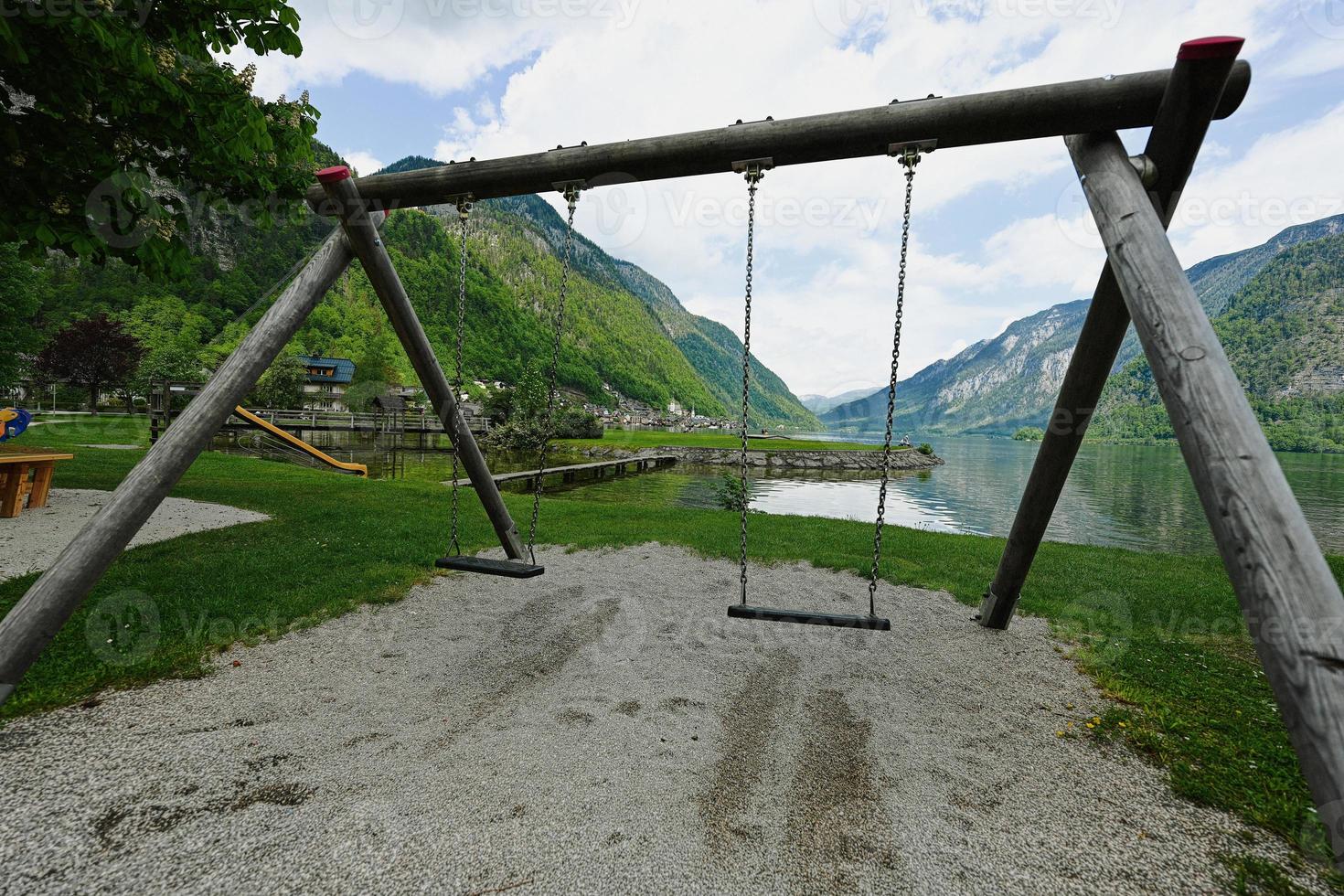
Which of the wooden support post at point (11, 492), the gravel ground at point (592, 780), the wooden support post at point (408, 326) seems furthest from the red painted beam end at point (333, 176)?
the wooden support post at point (11, 492)

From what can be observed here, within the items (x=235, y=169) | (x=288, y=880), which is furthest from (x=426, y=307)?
(x=288, y=880)

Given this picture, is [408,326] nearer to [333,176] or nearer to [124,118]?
[333,176]

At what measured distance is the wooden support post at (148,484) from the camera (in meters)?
3.16

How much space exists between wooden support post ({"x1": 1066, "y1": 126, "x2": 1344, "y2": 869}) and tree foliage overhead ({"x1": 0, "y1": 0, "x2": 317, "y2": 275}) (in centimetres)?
634

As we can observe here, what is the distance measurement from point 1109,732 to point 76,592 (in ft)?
20.5

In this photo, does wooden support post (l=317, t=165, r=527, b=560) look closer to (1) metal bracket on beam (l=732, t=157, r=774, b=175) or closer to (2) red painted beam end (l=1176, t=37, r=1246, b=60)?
(1) metal bracket on beam (l=732, t=157, r=774, b=175)

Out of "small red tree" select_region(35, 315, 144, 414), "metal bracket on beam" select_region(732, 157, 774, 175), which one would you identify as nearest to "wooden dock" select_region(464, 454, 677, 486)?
"metal bracket on beam" select_region(732, 157, 774, 175)

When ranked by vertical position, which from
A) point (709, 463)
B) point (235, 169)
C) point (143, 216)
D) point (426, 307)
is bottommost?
point (709, 463)

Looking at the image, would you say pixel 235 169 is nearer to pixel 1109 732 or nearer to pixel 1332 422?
pixel 1109 732

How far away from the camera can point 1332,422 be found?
385ft

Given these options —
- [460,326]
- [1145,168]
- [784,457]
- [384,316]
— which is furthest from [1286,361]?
[460,326]

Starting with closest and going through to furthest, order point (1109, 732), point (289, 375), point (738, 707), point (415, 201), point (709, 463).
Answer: point (1109, 732) → point (738, 707) → point (415, 201) → point (709, 463) → point (289, 375)

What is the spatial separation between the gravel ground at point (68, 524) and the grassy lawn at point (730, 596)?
49 cm

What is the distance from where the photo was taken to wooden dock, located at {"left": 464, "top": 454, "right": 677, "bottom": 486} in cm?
2348
